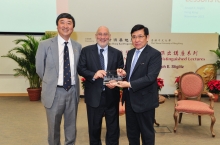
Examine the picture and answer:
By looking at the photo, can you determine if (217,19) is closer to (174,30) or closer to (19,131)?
(174,30)

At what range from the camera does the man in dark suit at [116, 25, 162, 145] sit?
2.39m

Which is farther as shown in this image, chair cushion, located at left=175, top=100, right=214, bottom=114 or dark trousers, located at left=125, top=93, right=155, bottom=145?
chair cushion, located at left=175, top=100, right=214, bottom=114

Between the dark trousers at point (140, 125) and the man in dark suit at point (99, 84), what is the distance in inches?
6.8

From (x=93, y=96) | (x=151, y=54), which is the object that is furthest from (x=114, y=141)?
(x=151, y=54)

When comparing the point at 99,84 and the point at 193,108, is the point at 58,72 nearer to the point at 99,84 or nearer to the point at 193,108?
the point at 99,84

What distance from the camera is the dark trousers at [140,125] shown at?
2498mm

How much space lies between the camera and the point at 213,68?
5926 mm

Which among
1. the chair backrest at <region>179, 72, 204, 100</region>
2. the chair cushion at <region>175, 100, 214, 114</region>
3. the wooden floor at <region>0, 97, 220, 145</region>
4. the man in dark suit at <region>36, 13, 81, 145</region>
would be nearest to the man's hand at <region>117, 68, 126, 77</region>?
the man in dark suit at <region>36, 13, 81, 145</region>

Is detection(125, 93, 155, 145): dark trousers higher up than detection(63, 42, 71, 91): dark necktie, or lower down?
lower down

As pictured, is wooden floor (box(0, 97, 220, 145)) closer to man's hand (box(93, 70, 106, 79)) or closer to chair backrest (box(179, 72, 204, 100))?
chair backrest (box(179, 72, 204, 100))

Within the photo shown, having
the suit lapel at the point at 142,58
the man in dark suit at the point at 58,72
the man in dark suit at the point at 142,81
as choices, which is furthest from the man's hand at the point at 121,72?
the man in dark suit at the point at 58,72

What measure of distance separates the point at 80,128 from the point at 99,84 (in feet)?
5.48

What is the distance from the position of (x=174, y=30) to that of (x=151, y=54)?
393cm

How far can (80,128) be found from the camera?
13.0 ft
